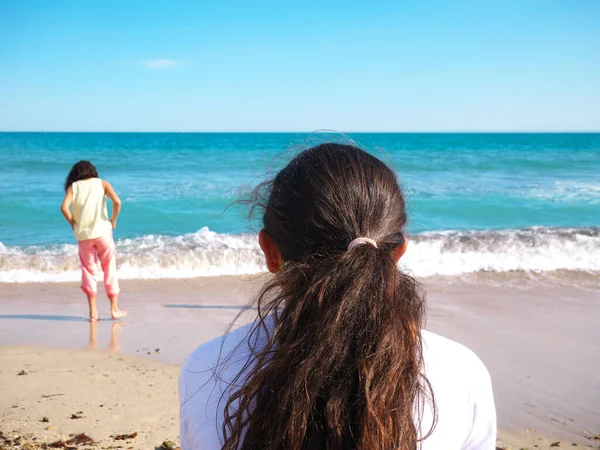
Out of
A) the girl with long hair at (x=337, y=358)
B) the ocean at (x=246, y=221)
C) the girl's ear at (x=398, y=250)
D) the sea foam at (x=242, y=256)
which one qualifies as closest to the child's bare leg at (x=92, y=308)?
the ocean at (x=246, y=221)

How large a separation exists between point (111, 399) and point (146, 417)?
0.43 m

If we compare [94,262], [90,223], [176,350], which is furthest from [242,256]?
[176,350]

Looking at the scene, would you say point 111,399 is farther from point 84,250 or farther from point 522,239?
point 522,239

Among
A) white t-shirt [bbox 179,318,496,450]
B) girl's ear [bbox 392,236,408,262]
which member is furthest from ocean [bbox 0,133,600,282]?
white t-shirt [bbox 179,318,496,450]

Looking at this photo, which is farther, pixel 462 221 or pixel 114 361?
pixel 462 221

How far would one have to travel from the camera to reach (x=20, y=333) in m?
5.48

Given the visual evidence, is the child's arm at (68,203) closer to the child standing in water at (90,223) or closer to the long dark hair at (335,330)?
the child standing in water at (90,223)

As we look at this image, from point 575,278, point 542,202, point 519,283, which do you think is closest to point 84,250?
point 519,283

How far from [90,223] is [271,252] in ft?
15.7

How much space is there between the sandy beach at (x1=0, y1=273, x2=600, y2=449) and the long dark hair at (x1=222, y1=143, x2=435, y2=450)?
2415 millimetres

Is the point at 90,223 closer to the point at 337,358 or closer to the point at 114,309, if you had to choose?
the point at 114,309

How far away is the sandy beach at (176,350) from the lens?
3.61 meters

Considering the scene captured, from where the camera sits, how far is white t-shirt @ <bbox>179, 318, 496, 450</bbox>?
1.17 metres

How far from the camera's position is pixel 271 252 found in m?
1.34
